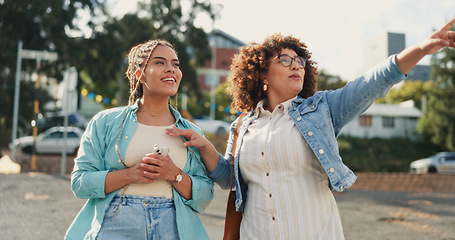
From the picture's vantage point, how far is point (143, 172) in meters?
2.06

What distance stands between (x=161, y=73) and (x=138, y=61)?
8.3 inches

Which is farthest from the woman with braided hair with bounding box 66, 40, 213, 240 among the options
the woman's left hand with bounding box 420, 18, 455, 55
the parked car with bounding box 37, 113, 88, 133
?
the parked car with bounding box 37, 113, 88, 133

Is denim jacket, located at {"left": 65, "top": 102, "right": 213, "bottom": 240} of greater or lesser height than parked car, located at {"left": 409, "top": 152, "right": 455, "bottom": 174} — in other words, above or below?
above

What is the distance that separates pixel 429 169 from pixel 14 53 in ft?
69.7

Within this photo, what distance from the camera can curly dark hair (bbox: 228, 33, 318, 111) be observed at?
2.59 meters

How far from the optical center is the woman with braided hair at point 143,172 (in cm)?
210

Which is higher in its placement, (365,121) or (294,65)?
(365,121)

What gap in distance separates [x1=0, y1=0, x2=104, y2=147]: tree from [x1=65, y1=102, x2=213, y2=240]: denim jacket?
16193mm

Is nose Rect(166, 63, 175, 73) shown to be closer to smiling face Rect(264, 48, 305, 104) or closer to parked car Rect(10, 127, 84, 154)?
smiling face Rect(264, 48, 305, 104)

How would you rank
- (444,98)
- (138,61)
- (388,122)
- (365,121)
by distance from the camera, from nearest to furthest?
1. (138,61)
2. (444,98)
3. (365,121)
4. (388,122)

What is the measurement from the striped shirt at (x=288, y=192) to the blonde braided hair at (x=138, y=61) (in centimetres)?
85

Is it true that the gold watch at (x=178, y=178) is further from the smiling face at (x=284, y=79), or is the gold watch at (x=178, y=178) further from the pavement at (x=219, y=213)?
the pavement at (x=219, y=213)

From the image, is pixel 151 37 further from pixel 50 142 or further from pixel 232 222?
pixel 232 222

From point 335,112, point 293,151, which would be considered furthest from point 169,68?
point 335,112
